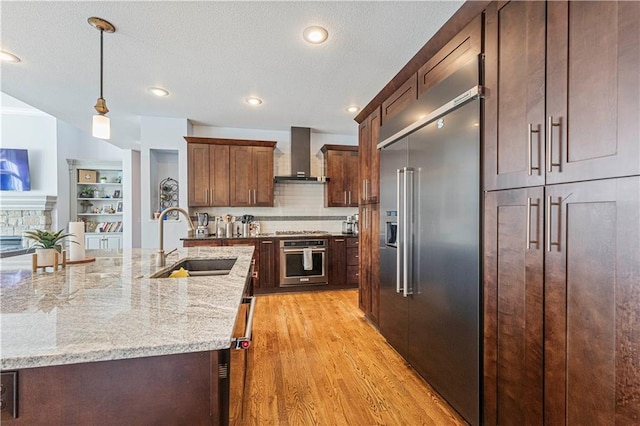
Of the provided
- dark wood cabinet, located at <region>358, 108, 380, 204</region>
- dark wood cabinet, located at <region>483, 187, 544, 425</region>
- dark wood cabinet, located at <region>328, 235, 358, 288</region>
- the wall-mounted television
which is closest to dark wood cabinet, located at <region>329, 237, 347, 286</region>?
dark wood cabinet, located at <region>328, 235, 358, 288</region>

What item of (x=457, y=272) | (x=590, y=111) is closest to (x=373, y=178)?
(x=457, y=272)

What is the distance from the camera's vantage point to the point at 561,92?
108cm

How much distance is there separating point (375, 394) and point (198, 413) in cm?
147

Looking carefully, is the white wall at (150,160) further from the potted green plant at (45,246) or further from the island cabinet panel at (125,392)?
the island cabinet panel at (125,392)

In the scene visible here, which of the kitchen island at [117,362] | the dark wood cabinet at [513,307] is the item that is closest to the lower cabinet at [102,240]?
the kitchen island at [117,362]

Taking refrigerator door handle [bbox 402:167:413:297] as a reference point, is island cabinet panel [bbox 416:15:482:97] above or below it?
above

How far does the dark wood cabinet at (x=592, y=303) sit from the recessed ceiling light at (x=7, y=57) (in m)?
4.03

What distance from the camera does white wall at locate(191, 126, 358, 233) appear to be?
4.64 m

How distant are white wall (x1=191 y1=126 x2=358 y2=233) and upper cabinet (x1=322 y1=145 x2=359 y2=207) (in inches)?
11.3

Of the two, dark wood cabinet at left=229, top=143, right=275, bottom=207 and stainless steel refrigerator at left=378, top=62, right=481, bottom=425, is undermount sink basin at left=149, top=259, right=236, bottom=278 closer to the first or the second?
stainless steel refrigerator at left=378, top=62, right=481, bottom=425

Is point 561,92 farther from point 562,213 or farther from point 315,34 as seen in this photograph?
point 315,34

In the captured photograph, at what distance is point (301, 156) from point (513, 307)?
3793mm

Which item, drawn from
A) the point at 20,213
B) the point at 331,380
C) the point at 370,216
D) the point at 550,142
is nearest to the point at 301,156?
the point at 370,216

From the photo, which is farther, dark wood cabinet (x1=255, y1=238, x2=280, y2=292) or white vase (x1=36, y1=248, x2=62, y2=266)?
dark wood cabinet (x1=255, y1=238, x2=280, y2=292)
